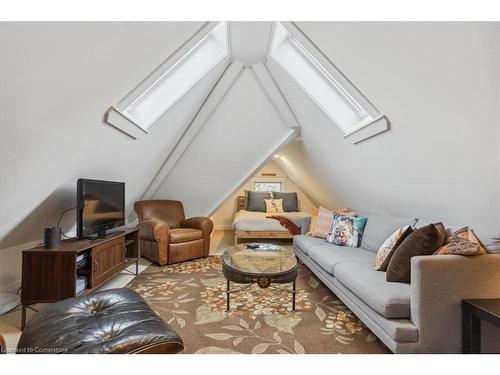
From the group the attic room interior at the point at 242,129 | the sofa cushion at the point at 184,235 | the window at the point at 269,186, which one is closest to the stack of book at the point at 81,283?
the attic room interior at the point at 242,129

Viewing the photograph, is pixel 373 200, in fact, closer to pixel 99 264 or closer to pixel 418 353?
pixel 418 353

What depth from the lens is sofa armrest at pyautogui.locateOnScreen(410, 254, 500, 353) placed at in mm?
1354

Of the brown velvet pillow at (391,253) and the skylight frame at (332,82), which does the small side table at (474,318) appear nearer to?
the brown velvet pillow at (391,253)

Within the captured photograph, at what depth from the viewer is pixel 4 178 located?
1.74 meters

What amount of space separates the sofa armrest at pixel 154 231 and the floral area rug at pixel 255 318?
534 millimetres

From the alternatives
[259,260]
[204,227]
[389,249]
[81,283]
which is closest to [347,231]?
[389,249]

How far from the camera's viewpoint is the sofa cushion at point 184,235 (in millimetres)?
3428

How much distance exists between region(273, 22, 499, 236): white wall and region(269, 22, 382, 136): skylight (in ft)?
0.86

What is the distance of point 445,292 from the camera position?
1.37 m

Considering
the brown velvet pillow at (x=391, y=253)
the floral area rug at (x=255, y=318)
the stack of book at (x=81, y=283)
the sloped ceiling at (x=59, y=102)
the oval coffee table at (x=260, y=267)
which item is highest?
the sloped ceiling at (x=59, y=102)

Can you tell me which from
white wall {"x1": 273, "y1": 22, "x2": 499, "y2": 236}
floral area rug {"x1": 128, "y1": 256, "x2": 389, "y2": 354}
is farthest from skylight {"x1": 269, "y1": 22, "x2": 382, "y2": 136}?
floral area rug {"x1": 128, "y1": 256, "x2": 389, "y2": 354}

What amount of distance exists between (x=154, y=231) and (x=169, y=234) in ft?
0.69

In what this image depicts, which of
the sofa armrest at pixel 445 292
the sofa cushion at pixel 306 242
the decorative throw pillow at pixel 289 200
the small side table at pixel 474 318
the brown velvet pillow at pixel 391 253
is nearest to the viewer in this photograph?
the small side table at pixel 474 318

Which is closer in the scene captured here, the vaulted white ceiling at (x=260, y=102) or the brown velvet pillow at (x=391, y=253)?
the vaulted white ceiling at (x=260, y=102)
